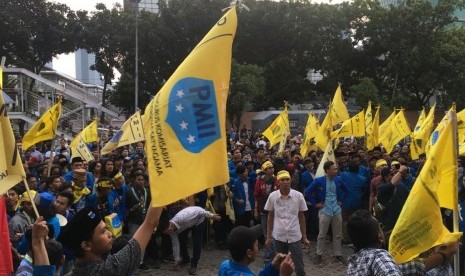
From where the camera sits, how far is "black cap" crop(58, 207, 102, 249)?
108 inches

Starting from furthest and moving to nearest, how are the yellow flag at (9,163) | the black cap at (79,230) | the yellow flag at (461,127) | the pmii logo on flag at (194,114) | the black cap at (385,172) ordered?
the yellow flag at (461,127)
the black cap at (385,172)
the yellow flag at (9,163)
the pmii logo on flag at (194,114)
the black cap at (79,230)

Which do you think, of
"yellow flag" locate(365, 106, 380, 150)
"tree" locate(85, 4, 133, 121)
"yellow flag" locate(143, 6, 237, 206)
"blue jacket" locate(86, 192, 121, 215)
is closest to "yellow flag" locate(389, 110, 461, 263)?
"yellow flag" locate(143, 6, 237, 206)

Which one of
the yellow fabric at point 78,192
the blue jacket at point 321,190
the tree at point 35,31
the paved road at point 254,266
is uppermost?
the tree at point 35,31

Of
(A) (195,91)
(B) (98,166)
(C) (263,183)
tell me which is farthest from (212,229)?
(A) (195,91)

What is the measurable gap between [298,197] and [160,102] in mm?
3603

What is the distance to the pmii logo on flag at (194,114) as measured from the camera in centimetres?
321

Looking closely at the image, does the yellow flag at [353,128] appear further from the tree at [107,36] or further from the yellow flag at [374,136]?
the tree at [107,36]

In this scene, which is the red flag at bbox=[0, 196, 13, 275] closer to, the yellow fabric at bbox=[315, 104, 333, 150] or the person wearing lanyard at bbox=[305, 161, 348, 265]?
the person wearing lanyard at bbox=[305, 161, 348, 265]

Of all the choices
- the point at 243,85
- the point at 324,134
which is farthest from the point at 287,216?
the point at 243,85

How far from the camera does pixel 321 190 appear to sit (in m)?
8.06

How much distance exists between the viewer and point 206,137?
3.27 metres

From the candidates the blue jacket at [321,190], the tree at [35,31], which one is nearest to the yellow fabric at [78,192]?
the blue jacket at [321,190]

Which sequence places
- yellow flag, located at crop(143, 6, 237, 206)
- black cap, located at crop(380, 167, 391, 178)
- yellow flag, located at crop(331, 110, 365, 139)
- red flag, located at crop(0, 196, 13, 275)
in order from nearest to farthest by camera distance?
yellow flag, located at crop(143, 6, 237, 206)
red flag, located at crop(0, 196, 13, 275)
black cap, located at crop(380, 167, 391, 178)
yellow flag, located at crop(331, 110, 365, 139)

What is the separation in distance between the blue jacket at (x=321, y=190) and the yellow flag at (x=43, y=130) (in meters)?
4.25
